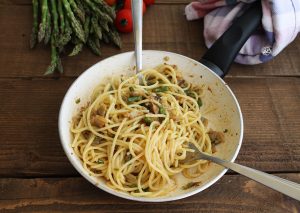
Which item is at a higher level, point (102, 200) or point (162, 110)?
point (162, 110)

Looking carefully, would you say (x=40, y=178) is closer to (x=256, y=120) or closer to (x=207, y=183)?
(x=207, y=183)

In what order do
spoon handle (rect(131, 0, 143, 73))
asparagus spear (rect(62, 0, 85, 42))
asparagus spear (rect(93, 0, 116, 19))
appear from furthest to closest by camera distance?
asparagus spear (rect(93, 0, 116, 19)) → asparagus spear (rect(62, 0, 85, 42)) → spoon handle (rect(131, 0, 143, 73))

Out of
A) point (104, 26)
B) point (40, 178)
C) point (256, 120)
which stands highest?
point (104, 26)

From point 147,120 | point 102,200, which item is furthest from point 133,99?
point 102,200

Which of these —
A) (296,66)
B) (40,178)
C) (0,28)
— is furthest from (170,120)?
(0,28)

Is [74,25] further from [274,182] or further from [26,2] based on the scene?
[274,182]

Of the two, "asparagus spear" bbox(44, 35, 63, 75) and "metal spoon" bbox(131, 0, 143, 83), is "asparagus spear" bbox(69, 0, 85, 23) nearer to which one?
"asparagus spear" bbox(44, 35, 63, 75)

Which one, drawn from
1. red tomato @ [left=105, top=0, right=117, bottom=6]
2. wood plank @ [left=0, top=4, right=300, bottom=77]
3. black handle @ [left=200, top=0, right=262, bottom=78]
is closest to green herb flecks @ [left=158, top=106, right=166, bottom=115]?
black handle @ [left=200, top=0, right=262, bottom=78]
